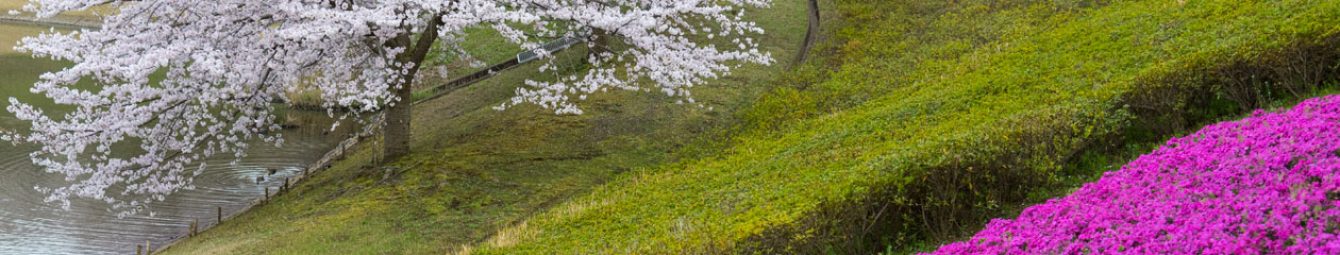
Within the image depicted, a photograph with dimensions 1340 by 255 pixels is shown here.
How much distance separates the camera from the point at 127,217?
23031 millimetres

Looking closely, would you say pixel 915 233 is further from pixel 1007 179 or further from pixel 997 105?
pixel 997 105

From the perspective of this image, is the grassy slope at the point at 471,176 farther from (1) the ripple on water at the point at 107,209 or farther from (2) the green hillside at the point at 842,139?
(1) the ripple on water at the point at 107,209

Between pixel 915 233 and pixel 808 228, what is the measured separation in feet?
3.85

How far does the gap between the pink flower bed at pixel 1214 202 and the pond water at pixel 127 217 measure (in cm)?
1734

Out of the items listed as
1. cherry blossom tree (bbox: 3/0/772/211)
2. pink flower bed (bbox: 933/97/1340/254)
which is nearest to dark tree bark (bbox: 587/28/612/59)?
cherry blossom tree (bbox: 3/0/772/211)

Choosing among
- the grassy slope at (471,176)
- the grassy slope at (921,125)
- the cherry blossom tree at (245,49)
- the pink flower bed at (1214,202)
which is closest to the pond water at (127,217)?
the cherry blossom tree at (245,49)

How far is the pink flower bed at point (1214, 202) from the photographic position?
768 centimetres

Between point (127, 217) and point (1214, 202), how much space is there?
20.8m

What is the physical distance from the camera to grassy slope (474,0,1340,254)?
1126cm

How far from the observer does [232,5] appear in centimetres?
1947

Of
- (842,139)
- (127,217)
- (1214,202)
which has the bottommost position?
(1214,202)

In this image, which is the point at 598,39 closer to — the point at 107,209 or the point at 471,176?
the point at 471,176

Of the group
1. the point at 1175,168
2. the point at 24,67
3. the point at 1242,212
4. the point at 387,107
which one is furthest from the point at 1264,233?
the point at 24,67

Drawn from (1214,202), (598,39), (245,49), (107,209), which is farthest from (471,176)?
(1214,202)
